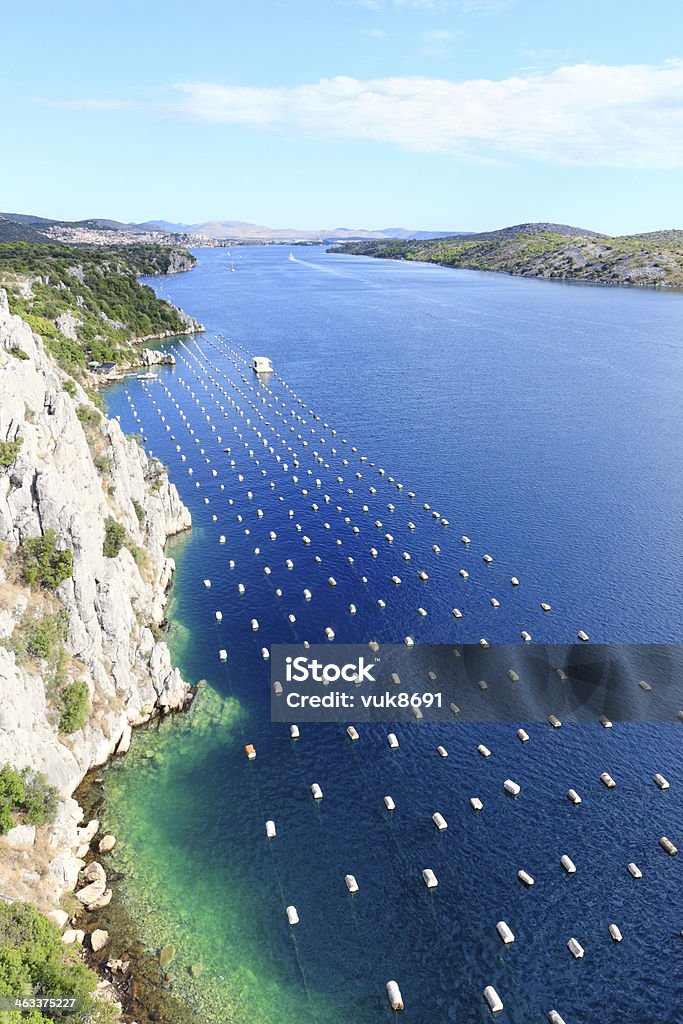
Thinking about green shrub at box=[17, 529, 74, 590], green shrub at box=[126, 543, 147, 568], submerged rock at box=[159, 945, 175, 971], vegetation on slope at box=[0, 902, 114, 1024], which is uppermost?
green shrub at box=[17, 529, 74, 590]

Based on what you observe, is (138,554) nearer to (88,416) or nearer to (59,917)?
(88,416)

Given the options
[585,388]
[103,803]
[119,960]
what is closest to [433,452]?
[585,388]

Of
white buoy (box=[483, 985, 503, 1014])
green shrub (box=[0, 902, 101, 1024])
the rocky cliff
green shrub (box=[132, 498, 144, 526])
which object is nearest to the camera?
green shrub (box=[0, 902, 101, 1024])

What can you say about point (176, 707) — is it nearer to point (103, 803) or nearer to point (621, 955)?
point (103, 803)

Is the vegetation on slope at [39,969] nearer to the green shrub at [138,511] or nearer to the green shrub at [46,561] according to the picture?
the green shrub at [46,561]

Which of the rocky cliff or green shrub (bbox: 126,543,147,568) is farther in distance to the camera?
green shrub (bbox: 126,543,147,568)

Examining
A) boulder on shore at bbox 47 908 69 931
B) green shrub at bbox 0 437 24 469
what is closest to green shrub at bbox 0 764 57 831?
boulder on shore at bbox 47 908 69 931

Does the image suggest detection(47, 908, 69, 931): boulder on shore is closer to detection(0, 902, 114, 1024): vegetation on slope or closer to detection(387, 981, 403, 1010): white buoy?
detection(0, 902, 114, 1024): vegetation on slope
